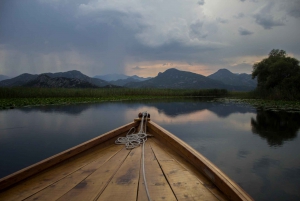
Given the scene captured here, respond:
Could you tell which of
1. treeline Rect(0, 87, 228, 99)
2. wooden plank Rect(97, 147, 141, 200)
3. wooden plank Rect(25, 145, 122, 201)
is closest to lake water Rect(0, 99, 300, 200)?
wooden plank Rect(97, 147, 141, 200)

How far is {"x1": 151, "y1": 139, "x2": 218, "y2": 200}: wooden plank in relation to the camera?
4.59 feet

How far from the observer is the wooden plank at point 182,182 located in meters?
1.40

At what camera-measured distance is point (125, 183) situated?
Result: 62.4 inches

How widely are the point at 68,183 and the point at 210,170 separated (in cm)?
111

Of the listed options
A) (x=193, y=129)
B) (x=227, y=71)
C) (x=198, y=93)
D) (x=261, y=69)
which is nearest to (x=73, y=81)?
(x=198, y=93)

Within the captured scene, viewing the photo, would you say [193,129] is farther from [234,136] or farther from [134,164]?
[134,164]

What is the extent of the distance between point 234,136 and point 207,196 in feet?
16.6

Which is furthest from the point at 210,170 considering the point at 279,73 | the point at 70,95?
the point at 279,73

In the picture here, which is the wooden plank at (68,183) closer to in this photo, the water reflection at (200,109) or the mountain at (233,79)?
the water reflection at (200,109)

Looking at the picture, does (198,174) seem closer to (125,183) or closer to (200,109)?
(125,183)

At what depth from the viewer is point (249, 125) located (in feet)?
25.0

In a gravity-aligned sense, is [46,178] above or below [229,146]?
above

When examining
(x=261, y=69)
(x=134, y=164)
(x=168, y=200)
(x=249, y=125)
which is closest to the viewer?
(x=168, y=200)

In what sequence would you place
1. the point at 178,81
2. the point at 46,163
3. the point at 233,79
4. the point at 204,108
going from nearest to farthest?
the point at 46,163, the point at 204,108, the point at 178,81, the point at 233,79
